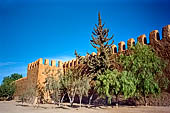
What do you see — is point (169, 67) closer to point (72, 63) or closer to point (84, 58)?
point (84, 58)

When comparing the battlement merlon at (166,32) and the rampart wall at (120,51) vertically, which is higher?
the battlement merlon at (166,32)

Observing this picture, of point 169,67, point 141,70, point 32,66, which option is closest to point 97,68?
point 141,70

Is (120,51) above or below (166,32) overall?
below

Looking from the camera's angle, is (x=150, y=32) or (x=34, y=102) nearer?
(x=150, y=32)

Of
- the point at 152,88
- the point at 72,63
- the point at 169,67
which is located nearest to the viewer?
the point at 152,88

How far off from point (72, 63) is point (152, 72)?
1350 centimetres

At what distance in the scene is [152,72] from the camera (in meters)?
12.1

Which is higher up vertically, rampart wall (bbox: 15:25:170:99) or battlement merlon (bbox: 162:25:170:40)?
battlement merlon (bbox: 162:25:170:40)

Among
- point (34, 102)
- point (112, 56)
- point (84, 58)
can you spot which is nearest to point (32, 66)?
point (34, 102)

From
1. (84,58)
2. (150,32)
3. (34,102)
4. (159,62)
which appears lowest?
(34,102)

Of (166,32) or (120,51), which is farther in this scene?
(120,51)

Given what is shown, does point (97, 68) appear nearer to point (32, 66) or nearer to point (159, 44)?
point (159, 44)

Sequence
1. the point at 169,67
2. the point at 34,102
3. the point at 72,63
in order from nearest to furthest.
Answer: the point at 169,67 < the point at 34,102 < the point at 72,63

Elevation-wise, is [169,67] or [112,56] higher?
[112,56]
